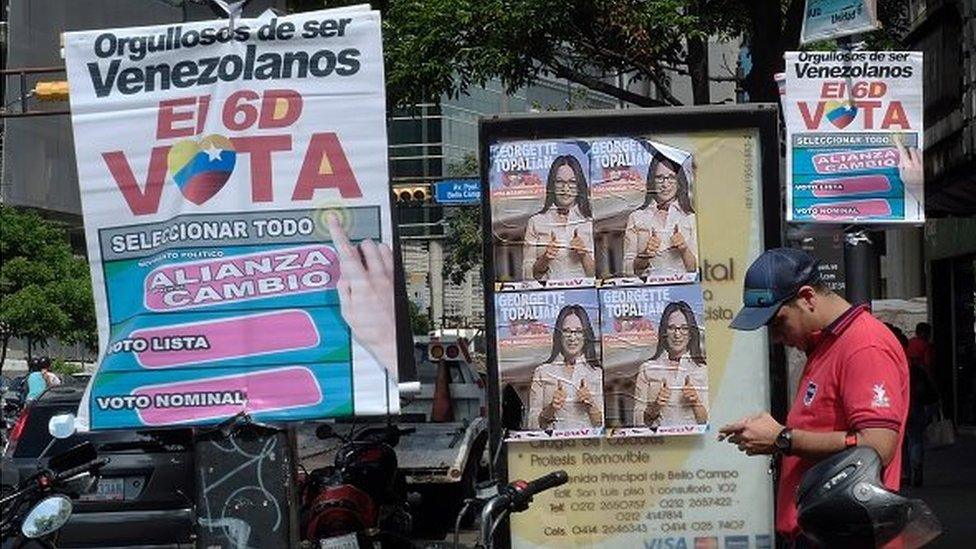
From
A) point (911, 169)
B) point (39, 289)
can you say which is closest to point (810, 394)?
point (911, 169)

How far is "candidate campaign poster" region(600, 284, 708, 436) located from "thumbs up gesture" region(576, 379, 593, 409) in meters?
0.08

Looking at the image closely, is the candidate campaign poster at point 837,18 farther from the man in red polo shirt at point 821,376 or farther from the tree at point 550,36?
the tree at point 550,36

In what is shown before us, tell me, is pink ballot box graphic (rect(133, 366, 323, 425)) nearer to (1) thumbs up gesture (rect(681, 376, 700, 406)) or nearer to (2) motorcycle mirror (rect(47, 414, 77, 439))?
(2) motorcycle mirror (rect(47, 414, 77, 439))

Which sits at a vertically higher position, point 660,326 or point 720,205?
point 720,205

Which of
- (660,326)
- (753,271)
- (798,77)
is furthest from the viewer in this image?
(798,77)

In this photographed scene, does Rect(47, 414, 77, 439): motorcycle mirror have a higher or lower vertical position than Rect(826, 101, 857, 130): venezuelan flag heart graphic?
lower

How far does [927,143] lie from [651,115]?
14.5 metres

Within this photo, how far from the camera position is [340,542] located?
10148 millimetres

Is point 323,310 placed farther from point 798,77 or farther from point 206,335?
point 798,77

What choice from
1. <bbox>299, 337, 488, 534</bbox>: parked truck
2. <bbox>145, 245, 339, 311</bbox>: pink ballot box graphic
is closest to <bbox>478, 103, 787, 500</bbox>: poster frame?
<bbox>145, 245, 339, 311</bbox>: pink ballot box graphic

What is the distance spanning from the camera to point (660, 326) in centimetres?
854

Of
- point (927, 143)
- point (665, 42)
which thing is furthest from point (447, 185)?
point (665, 42)

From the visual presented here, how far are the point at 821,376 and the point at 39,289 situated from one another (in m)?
41.6

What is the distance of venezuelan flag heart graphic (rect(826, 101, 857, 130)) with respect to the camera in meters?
9.99
